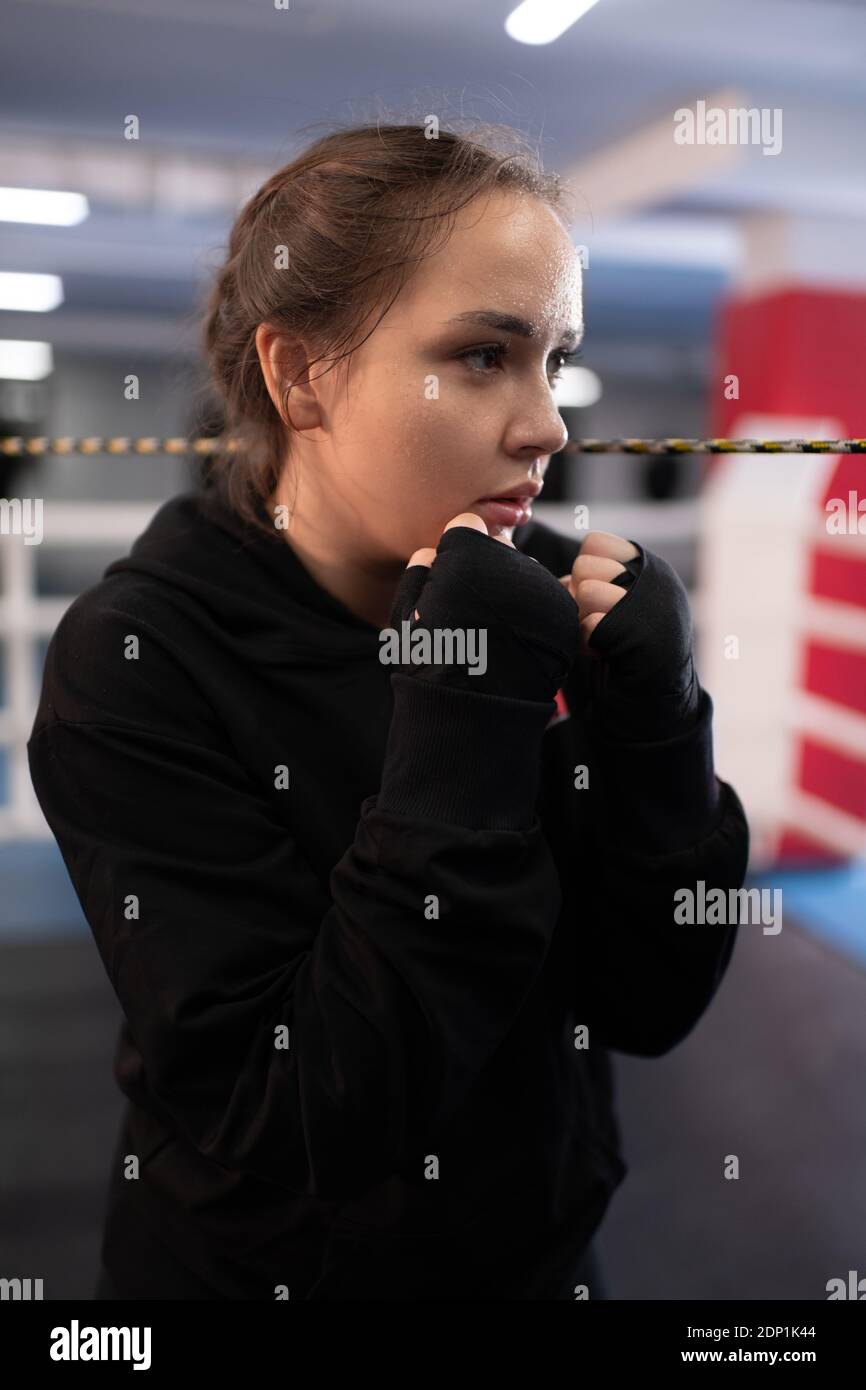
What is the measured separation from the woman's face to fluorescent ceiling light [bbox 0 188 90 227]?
5328 millimetres

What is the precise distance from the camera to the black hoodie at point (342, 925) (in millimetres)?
647

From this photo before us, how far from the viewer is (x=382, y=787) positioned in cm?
68

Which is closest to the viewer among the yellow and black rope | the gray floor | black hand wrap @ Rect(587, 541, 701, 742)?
black hand wrap @ Rect(587, 541, 701, 742)

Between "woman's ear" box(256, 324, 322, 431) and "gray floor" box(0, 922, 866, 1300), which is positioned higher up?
"woman's ear" box(256, 324, 322, 431)

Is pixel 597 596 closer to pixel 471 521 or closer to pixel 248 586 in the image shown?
pixel 471 521

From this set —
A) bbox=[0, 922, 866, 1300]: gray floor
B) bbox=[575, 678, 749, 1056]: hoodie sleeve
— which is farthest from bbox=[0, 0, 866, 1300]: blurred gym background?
bbox=[575, 678, 749, 1056]: hoodie sleeve

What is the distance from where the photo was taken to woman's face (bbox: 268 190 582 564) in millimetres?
719

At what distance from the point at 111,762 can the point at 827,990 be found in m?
2.46

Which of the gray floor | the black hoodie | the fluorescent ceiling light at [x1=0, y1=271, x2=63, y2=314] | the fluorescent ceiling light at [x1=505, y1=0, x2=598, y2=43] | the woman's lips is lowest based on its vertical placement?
the gray floor

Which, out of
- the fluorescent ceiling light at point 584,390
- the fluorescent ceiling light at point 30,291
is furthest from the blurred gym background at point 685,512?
the fluorescent ceiling light at point 584,390

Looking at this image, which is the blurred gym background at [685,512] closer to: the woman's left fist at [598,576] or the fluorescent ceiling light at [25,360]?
the woman's left fist at [598,576]

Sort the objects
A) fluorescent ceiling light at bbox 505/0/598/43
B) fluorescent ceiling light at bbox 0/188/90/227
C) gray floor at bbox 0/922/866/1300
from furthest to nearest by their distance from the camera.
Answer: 1. fluorescent ceiling light at bbox 0/188/90/227
2. fluorescent ceiling light at bbox 505/0/598/43
3. gray floor at bbox 0/922/866/1300

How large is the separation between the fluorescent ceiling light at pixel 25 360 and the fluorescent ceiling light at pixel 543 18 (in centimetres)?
862

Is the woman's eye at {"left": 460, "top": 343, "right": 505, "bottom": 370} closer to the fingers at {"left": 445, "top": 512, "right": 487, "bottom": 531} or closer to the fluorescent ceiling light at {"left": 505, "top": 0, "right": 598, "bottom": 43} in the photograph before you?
the fingers at {"left": 445, "top": 512, "right": 487, "bottom": 531}
